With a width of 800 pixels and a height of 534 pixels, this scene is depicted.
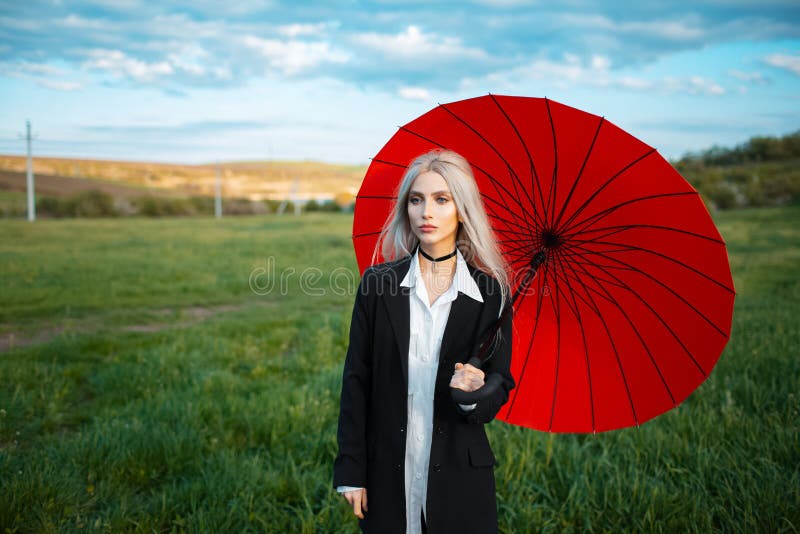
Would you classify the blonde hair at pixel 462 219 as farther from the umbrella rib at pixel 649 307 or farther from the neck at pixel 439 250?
the umbrella rib at pixel 649 307

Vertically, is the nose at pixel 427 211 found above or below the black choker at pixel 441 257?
above

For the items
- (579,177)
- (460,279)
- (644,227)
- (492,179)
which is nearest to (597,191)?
(579,177)

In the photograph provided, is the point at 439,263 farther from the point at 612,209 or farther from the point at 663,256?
the point at 663,256

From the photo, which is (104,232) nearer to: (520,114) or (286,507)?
(286,507)

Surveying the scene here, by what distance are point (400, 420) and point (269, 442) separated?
2.64m

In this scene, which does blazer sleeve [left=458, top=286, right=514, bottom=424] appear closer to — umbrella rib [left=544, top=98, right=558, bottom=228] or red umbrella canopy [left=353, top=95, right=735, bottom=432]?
red umbrella canopy [left=353, top=95, right=735, bottom=432]

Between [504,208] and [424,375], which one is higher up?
[504,208]

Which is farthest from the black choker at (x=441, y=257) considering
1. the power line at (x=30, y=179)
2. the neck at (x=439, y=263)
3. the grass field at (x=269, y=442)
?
the power line at (x=30, y=179)

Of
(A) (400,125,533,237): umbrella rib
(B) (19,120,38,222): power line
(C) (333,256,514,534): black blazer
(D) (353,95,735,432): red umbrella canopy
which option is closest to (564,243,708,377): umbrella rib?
(D) (353,95,735,432): red umbrella canopy

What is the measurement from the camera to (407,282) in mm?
2150

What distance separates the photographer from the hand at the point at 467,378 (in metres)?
1.94

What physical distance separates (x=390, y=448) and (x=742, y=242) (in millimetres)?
20816

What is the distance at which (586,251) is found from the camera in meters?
2.45

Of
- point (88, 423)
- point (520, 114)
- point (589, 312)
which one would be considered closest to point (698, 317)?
point (589, 312)
